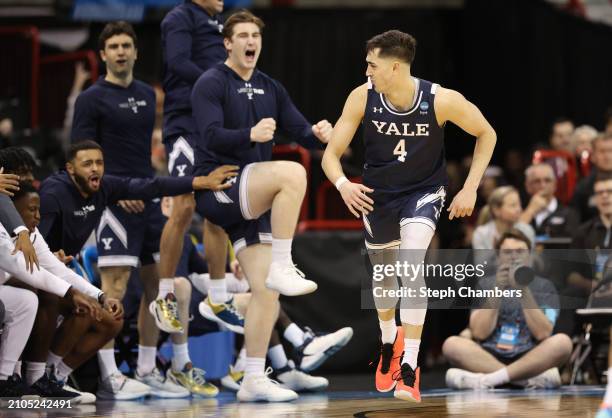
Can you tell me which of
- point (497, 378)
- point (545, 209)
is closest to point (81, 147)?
point (497, 378)

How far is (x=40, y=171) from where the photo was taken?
9.85m

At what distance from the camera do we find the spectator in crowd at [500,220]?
984cm

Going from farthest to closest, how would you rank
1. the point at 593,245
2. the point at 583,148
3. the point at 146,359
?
the point at 583,148 < the point at 593,245 < the point at 146,359

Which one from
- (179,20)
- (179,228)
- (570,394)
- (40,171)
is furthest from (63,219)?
(570,394)

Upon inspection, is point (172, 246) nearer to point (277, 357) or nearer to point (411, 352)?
point (277, 357)

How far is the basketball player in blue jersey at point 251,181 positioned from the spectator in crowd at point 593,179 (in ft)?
12.5

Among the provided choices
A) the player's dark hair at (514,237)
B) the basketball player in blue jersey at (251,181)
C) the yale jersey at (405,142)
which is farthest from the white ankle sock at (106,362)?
the player's dark hair at (514,237)

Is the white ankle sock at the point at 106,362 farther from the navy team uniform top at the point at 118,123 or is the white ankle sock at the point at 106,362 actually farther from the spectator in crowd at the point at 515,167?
the spectator in crowd at the point at 515,167

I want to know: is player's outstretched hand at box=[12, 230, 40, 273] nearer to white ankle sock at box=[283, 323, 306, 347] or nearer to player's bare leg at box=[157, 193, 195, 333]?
player's bare leg at box=[157, 193, 195, 333]

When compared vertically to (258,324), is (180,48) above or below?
above

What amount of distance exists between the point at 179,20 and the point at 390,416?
322 cm

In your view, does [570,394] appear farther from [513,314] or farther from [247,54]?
[247,54]

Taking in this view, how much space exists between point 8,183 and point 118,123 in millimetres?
1295

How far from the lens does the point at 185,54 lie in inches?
314
